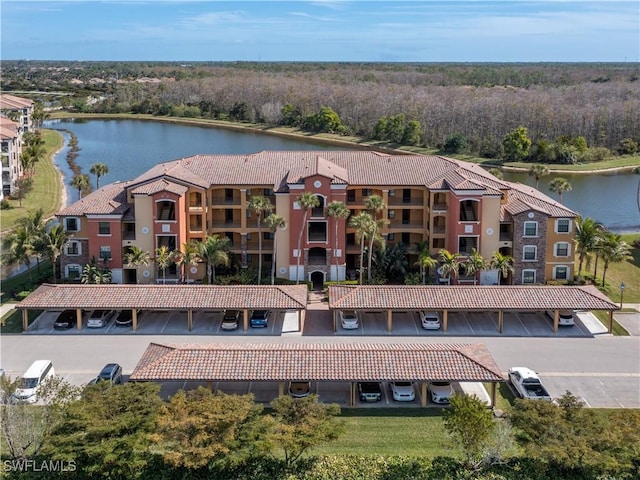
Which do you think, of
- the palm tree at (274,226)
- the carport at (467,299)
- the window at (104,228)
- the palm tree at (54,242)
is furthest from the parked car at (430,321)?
the palm tree at (54,242)

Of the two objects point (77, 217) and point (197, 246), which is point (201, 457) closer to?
point (197, 246)

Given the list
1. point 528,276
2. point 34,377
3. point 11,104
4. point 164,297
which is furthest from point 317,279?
point 11,104

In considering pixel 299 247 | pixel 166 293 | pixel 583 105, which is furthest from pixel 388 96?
pixel 166 293

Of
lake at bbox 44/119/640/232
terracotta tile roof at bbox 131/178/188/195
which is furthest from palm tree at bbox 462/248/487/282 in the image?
lake at bbox 44/119/640/232

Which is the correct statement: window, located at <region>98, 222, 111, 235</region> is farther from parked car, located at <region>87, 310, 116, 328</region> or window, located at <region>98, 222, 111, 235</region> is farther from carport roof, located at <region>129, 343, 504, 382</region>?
carport roof, located at <region>129, 343, 504, 382</region>

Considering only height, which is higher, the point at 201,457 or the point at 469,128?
the point at 469,128
